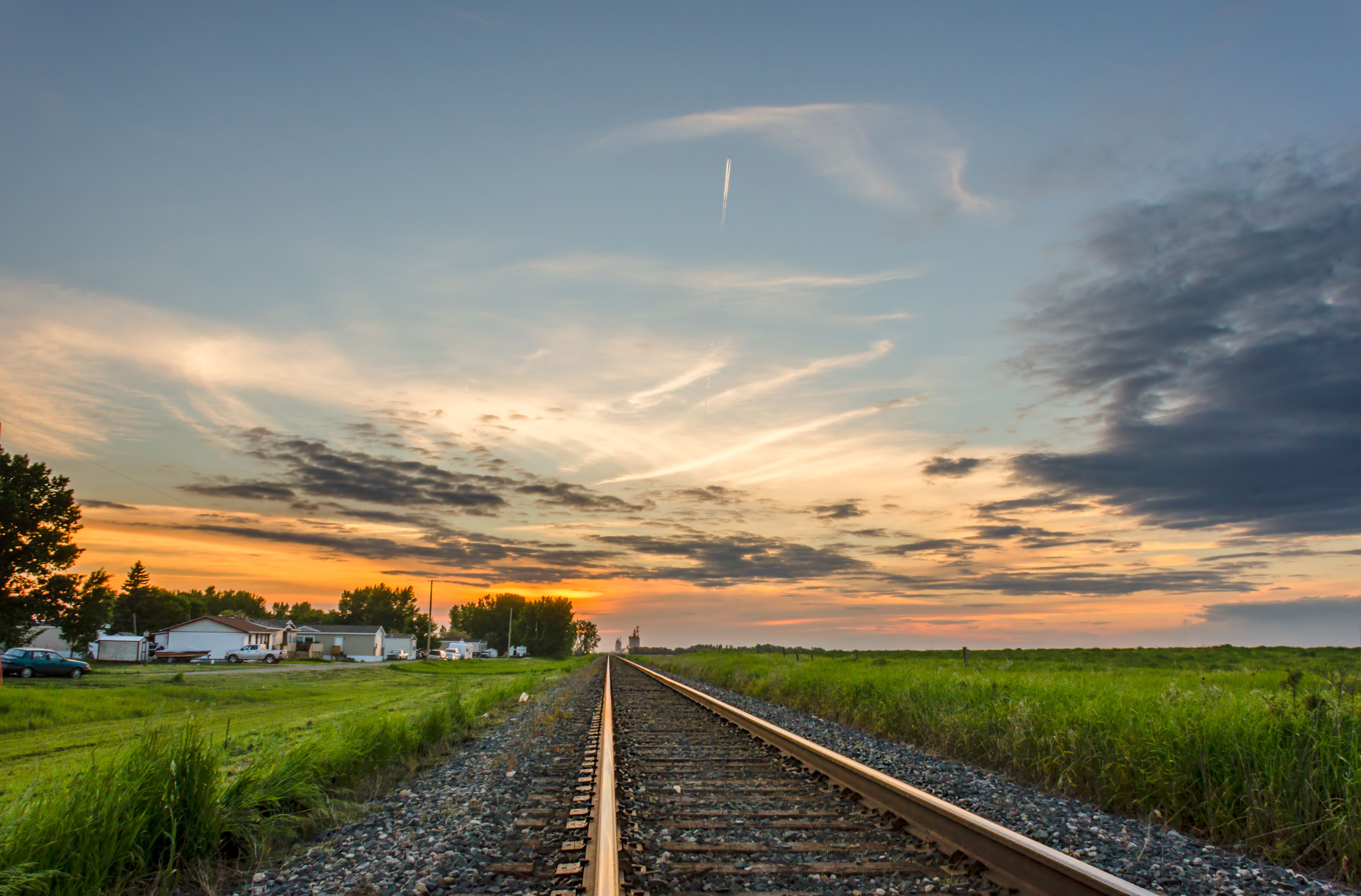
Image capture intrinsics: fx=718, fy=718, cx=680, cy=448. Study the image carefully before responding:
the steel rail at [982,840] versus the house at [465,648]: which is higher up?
the steel rail at [982,840]

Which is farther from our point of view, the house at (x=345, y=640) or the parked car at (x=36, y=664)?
the house at (x=345, y=640)

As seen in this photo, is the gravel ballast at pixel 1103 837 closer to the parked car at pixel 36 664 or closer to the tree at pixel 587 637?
the parked car at pixel 36 664

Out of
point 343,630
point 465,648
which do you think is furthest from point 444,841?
point 465,648

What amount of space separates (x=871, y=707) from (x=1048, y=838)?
7077mm

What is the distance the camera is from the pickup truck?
63562 millimetres

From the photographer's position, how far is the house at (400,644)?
105m

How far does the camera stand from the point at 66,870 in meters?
3.75

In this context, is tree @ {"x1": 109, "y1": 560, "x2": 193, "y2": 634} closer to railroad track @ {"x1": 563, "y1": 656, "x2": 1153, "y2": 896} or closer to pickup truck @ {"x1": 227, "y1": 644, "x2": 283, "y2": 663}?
Answer: pickup truck @ {"x1": 227, "y1": 644, "x2": 283, "y2": 663}

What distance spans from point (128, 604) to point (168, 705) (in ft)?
320

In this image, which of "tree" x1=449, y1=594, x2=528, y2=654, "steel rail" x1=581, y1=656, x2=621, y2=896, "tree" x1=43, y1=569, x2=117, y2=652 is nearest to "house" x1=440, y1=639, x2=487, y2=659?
"tree" x1=449, y1=594, x2=528, y2=654

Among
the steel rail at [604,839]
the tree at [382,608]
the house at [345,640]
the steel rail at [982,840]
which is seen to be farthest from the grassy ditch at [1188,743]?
the tree at [382,608]

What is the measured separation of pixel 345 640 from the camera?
9081cm

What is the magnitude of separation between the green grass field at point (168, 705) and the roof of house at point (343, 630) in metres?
46.6

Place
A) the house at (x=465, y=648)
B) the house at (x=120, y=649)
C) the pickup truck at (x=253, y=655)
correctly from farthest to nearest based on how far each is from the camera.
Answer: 1. the house at (x=465, y=648)
2. the house at (x=120, y=649)
3. the pickup truck at (x=253, y=655)
